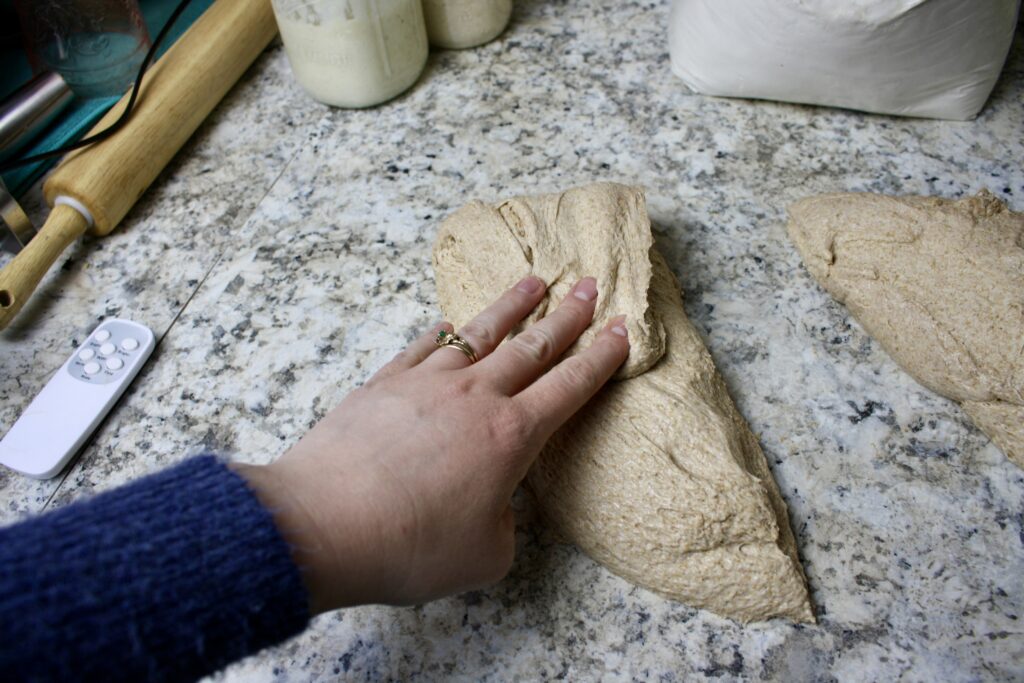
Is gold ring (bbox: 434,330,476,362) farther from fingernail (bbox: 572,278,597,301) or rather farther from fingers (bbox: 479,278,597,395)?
fingernail (bbox: 572,278,597,301)

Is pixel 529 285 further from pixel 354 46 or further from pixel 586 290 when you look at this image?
pixel 354 46

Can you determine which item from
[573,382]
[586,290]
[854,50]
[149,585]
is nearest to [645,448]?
[573,382]

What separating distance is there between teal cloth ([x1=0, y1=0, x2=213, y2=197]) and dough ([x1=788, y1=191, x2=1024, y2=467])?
1406mm

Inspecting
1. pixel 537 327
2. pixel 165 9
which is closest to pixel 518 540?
pixel 537 327

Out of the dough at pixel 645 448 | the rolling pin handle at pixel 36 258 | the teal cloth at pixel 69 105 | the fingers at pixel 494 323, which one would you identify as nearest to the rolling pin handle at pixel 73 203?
the rolling pin handle at pixel 36 258

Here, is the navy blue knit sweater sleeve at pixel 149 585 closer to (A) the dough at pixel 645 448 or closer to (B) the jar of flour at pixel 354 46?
(A) the dough at pixel 645 448

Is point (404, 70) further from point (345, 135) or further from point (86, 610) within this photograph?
point (86, 610)

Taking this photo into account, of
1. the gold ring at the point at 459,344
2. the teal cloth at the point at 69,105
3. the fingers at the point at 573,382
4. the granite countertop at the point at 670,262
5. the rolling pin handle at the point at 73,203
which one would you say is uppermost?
the teal cloth at the point at 69,105

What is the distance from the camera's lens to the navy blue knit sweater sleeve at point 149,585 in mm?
536

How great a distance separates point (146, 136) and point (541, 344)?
958 mm

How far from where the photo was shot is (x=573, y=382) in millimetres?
873

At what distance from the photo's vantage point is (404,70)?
152 centimetres

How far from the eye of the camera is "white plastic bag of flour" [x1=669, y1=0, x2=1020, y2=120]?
48.8 inches

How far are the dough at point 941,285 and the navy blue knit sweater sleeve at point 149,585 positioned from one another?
900 millimetres
